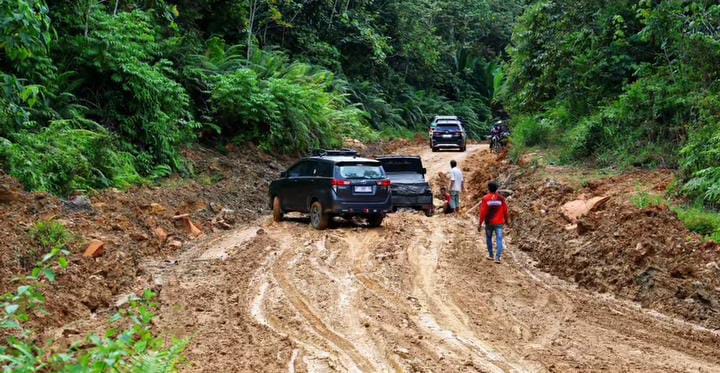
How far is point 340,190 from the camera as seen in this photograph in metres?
16.8

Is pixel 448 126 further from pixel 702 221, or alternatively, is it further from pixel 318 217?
pixel 702 221

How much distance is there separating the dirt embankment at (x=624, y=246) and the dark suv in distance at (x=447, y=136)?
18.7 meters

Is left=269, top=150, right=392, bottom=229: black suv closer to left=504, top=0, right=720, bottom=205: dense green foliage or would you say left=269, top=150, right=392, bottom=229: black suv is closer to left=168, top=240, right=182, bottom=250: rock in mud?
left=168, top=240, right=182, bottom=250: rock in mud

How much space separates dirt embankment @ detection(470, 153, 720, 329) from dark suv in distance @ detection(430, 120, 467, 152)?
18662 mm

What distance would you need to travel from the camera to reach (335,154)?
64.8ft

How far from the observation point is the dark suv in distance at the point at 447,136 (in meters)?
38.7

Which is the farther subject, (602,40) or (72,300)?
(602,40)

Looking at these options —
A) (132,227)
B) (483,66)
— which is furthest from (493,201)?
(483,66)

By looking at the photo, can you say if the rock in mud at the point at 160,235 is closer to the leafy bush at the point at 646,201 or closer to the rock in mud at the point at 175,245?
the rock in mud at the point at 175,245

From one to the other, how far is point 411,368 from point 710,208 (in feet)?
27.7

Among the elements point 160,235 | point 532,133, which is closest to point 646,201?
point 160,235

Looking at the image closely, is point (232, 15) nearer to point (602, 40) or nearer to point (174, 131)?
point (174, 131)

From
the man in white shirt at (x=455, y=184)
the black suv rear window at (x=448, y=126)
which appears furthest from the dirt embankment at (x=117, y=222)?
the black suv rear window at (x=448, y=126)

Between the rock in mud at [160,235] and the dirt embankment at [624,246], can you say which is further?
the rock in mud at [160,235]
